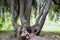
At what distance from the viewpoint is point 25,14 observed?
825cm

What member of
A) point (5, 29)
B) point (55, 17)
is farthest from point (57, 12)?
point (5, 29)

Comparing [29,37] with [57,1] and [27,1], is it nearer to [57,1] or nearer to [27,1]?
[27,1]

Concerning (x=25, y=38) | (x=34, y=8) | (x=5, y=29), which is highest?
(x=34, y=8)

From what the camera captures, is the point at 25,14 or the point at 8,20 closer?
the point at 25,14

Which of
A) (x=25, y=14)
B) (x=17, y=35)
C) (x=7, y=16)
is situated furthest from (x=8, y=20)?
(x=17, y=35)

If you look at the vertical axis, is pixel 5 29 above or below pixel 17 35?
below

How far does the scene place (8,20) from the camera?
34.1 feet

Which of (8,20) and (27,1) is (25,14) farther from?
(8,20)

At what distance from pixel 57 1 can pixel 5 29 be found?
132 inches

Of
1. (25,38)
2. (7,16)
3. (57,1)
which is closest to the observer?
(25,38)

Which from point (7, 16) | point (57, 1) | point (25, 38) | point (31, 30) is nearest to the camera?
point (25, 38)

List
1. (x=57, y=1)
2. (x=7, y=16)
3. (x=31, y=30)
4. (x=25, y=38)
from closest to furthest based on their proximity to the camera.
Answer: (x=25, y=38) < (x=31, y=30) < (x=57, y=1) < (x=7, y=16)

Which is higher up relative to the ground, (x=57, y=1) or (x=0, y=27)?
(x=57, y=1)

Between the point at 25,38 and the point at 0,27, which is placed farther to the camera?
the point at 0,27
